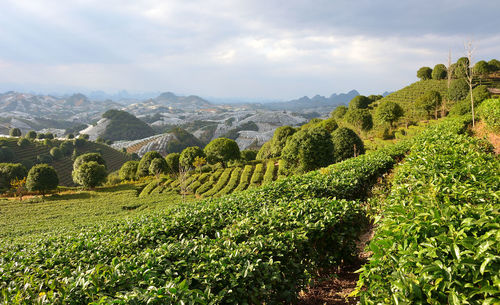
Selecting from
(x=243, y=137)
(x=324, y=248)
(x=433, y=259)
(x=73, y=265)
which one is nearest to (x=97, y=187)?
(x=73, y=265)

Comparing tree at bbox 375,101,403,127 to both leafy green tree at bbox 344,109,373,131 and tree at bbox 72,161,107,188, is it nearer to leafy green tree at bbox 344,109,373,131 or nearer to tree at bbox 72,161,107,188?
leafy green tree at bbox 344,109,373,131

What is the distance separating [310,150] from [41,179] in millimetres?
35182

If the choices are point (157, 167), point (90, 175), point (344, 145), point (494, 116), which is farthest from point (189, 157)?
point (494, 116)

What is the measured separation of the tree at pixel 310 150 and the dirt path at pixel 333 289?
1975 centimetres

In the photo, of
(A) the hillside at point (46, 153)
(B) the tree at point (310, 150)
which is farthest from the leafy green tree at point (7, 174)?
(B) the tree at point (310, 150)

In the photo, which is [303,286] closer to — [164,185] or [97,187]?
[164,185]

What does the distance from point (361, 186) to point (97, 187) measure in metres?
38.8

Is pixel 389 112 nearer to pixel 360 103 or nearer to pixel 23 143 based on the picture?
pixel 360 103

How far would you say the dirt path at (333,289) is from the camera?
14.1 feet

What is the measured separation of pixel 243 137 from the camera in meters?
159

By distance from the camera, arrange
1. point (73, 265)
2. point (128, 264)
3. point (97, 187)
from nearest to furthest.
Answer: point (128, 264) → point (73, 265) → point (97, 187)

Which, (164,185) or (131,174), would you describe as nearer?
(164,185)

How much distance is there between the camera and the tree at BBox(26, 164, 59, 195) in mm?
32031

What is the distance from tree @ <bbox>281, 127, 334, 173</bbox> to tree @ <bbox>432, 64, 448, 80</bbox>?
54365 mm
